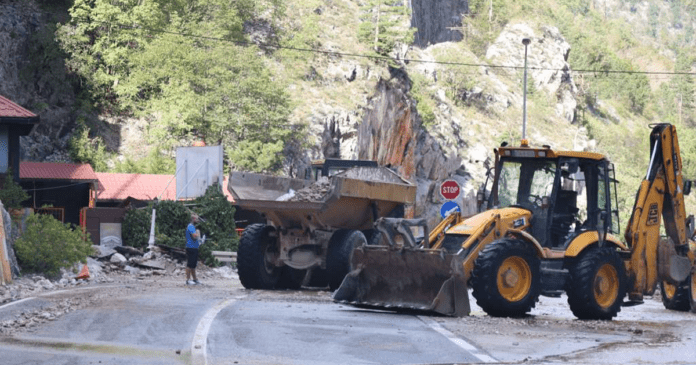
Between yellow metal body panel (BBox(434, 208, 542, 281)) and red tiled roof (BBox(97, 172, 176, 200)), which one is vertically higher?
yellow metal body panel (BBox(434, 208, 542, 281))

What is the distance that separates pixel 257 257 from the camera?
2031 centimetres

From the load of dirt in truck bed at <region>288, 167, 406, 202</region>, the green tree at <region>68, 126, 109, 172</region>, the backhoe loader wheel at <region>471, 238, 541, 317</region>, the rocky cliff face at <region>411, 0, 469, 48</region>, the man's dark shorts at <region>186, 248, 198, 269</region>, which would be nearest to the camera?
the backhoe loader wheel at <region>471, 238, 541, 317</region>

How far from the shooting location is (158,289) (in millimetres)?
20797

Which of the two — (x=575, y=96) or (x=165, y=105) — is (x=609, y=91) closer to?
(x=575, y=96)

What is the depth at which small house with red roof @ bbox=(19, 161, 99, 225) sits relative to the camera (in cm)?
4384

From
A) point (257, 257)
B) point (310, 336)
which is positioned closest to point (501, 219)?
point (310, 336)

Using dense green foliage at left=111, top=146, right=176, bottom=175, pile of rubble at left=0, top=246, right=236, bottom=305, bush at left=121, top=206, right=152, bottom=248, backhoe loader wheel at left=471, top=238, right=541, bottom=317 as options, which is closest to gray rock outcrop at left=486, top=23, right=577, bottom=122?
dense green foliage at left=111, top=146, right=176, bottom=175

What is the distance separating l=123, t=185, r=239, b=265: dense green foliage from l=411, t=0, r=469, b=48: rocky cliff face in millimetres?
80329

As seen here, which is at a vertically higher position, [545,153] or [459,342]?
[545,153]

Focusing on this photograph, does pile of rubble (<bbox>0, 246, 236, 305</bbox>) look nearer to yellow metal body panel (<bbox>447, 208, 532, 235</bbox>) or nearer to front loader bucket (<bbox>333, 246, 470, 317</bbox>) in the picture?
front loader bucket (<bbox>333, 246, 470, 317</bbox>)

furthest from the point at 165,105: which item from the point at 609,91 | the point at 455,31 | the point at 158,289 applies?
the point at 609,91

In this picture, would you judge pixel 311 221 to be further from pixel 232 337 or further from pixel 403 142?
pixel 403 142

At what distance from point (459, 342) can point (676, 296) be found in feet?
31.6

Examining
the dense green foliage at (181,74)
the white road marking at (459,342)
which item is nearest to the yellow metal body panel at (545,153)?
the white road marking at (459,342)
